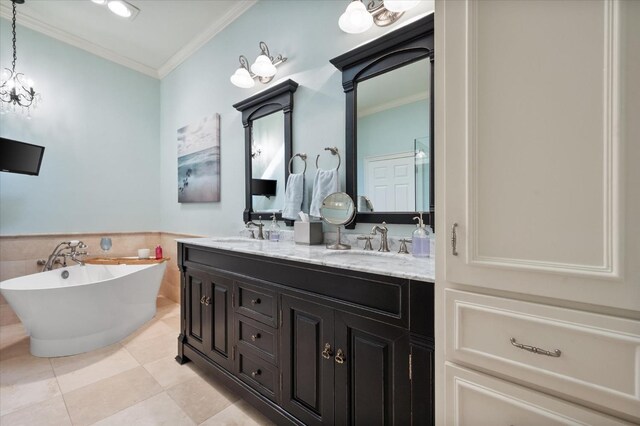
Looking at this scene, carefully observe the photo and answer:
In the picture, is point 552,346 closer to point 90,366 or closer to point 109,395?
point 109,395

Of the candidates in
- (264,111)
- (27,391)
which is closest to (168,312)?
(27,391)

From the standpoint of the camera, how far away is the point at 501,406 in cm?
70

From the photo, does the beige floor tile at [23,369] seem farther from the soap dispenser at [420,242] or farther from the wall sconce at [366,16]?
the wall sconce at [366,16]

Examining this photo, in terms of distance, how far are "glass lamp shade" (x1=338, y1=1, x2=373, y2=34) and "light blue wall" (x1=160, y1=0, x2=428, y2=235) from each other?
95 mm

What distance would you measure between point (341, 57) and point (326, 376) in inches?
67.6

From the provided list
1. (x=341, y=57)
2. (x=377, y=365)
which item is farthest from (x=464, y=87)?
(x=341, y=57)

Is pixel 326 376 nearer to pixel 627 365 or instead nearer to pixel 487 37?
pixel 627 365

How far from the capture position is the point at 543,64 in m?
0.63

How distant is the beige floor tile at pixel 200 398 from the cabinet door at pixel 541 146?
154 centimetres

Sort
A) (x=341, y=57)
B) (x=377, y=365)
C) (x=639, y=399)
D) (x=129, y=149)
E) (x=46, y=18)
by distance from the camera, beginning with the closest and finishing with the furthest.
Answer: (x=639, y=399)
(x=377, y=365)
(x=341, y=57)
(x=46, y=18)
(x=129, y=149)

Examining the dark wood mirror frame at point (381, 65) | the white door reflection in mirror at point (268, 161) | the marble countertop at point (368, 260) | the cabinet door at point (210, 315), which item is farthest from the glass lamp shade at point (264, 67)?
the cabinet door at point (210, 315)

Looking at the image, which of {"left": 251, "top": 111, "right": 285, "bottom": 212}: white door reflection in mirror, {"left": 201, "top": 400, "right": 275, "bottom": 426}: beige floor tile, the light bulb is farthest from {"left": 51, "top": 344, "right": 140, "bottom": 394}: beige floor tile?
the light bulb

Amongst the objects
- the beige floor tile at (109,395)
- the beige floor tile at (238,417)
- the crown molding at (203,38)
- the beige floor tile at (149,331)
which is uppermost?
the crown molding at (203,38)

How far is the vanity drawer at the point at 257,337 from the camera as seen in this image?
53.3 inches
